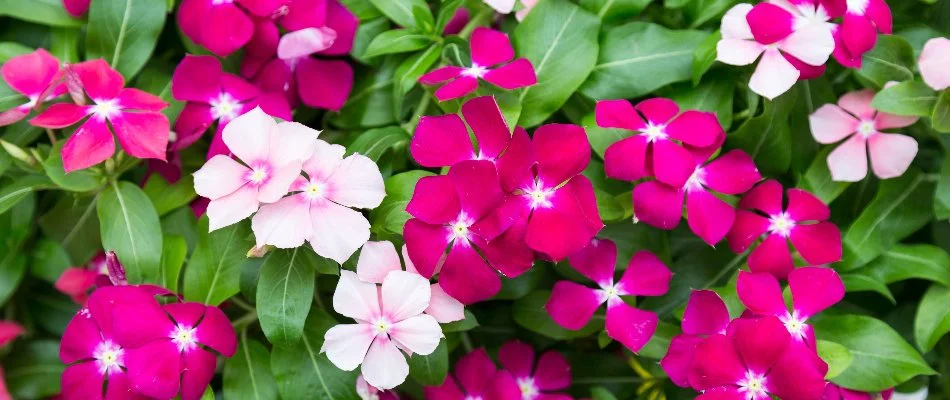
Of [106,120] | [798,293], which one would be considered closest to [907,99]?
[798,293]

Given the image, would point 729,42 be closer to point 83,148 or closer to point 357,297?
point 357,297

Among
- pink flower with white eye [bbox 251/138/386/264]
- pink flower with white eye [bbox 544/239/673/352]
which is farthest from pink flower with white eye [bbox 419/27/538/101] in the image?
pink flower with white eye [bbox 544/239/673/352]

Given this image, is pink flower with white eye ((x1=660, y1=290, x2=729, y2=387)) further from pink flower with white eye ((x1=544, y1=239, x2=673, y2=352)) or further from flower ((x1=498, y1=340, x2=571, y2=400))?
flower ((x1=498, y1=340, x2=571, y2=400))

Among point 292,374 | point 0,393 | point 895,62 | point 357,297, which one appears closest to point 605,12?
point 895,62

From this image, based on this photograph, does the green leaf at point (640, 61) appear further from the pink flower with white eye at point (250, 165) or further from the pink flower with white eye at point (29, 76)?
the pink flower with white eye at point (29, 76)

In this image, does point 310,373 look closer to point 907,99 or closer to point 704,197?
point 704,197
